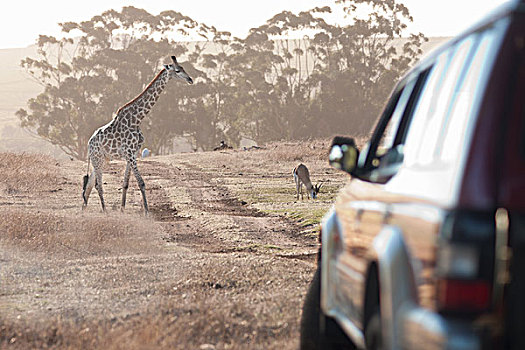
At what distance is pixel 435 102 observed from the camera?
3.73m

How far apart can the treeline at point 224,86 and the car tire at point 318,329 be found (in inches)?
2102

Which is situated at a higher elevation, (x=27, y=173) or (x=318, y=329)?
(x=318, y=329)

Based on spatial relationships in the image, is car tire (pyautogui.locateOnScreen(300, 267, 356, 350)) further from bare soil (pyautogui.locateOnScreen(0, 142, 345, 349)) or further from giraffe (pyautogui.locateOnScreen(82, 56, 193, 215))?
giraffe (pyautogui.locateOnScreen(82, 56, 193, 215))

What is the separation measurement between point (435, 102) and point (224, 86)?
58.5 metres

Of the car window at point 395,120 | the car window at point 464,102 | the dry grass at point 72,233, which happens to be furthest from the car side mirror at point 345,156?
the dry grass at point 72,233

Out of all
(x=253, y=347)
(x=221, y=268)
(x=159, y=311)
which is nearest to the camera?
(x=253, y=347)

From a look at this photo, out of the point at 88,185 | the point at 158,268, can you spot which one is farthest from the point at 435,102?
the point at 88,185

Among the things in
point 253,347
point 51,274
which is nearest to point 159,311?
point 253,347

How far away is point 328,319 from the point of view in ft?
16.1

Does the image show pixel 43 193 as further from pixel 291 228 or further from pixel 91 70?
pixel 91 70

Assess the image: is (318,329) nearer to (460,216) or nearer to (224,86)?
(460,216)

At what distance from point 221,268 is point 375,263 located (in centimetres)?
543

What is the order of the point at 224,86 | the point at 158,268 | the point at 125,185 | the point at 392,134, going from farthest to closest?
the point at 224,86 < the point at 125,185 < the point at 158,268 < the point at 392,134

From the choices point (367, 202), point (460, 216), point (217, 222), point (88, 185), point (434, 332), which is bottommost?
point (217, 222)
